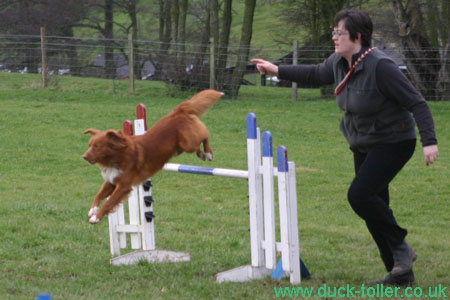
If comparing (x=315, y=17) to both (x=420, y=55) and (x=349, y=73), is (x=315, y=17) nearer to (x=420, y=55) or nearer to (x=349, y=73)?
(x=420, y=55)

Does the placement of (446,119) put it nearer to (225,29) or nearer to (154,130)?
(225,29)

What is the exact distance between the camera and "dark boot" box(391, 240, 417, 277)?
15.3ft

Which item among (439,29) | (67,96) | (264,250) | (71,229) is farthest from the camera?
(439,29)

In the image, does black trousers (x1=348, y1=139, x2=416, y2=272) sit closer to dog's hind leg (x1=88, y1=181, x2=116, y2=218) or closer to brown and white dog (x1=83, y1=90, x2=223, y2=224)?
brown and white dog (x1=83, y1=90, x2=223, y2=224)

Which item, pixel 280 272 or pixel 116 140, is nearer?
pixel 116 140

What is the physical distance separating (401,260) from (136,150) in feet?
7.14

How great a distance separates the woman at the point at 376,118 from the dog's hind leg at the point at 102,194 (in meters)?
1.75

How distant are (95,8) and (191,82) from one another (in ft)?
62.3

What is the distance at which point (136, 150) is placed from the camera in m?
4.08

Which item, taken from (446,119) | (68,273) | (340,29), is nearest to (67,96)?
(446,119)

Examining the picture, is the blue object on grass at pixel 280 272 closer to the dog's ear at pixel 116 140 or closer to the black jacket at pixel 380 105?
the black jacket at pixel 380 105

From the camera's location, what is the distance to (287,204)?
4719 millimetres

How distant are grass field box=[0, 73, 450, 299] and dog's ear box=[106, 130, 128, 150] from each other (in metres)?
1.22

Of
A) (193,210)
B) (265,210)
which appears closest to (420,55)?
(193,210)
